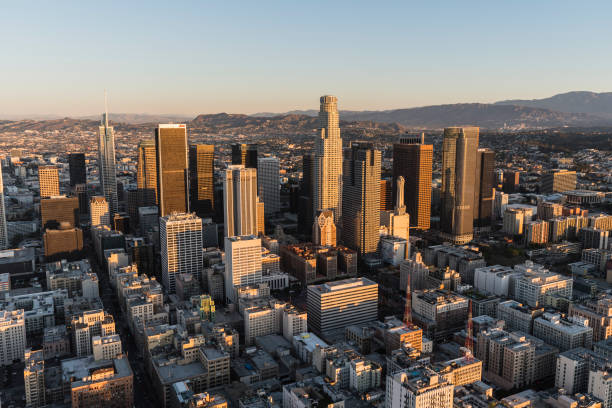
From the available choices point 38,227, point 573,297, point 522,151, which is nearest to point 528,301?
point 573,297

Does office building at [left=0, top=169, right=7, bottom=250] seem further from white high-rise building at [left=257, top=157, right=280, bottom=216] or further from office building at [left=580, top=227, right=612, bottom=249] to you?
office building at [left=580, top=227, right=612, bottom=249]

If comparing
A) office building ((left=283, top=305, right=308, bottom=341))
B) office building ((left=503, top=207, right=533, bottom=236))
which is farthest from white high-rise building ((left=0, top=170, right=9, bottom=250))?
office building ((left=503, top=207, right=533, bottom=236))

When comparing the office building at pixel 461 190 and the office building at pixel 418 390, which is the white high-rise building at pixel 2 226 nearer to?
the office building at pixel 418 390

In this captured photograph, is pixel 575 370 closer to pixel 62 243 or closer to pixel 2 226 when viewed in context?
pixel 62 243

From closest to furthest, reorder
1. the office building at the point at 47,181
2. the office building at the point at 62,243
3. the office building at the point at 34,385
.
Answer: the office building at the point at 34,385 < the office building at the point at 62,243 < the office building at the point at 47,181

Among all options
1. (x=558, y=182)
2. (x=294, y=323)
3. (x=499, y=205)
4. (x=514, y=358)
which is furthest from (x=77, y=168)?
(x=558, y=182)

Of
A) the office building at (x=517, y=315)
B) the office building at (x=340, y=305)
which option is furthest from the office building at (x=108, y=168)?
the office building at (x=517, y=315)

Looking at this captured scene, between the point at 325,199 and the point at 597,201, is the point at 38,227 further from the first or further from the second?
the point at 597,201
